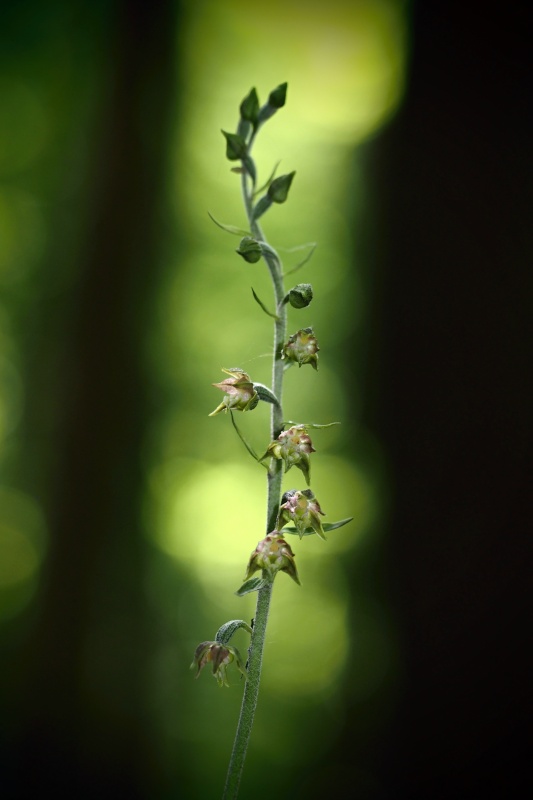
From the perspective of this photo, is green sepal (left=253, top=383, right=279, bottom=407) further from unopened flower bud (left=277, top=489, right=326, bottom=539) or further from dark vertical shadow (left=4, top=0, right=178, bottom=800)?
dark vertical shadow (left=4, top=0, right=178, bottom=800)

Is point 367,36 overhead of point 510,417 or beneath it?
overhead

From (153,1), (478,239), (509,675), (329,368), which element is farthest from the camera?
(153,1)

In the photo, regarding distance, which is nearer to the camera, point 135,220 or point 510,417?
point 510,417

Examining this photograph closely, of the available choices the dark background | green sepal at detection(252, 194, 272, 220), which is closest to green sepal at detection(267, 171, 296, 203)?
green sepal at detection(252, 194, 272, 220)

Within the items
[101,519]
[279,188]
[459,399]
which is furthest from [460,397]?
Answer: [279,188]

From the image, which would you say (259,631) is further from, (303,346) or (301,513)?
(303,346)

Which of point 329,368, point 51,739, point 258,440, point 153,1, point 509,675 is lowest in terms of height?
point 51,739

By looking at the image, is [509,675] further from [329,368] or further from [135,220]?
[135,220]

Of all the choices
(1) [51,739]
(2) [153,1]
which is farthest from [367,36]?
(1) [51,739]
